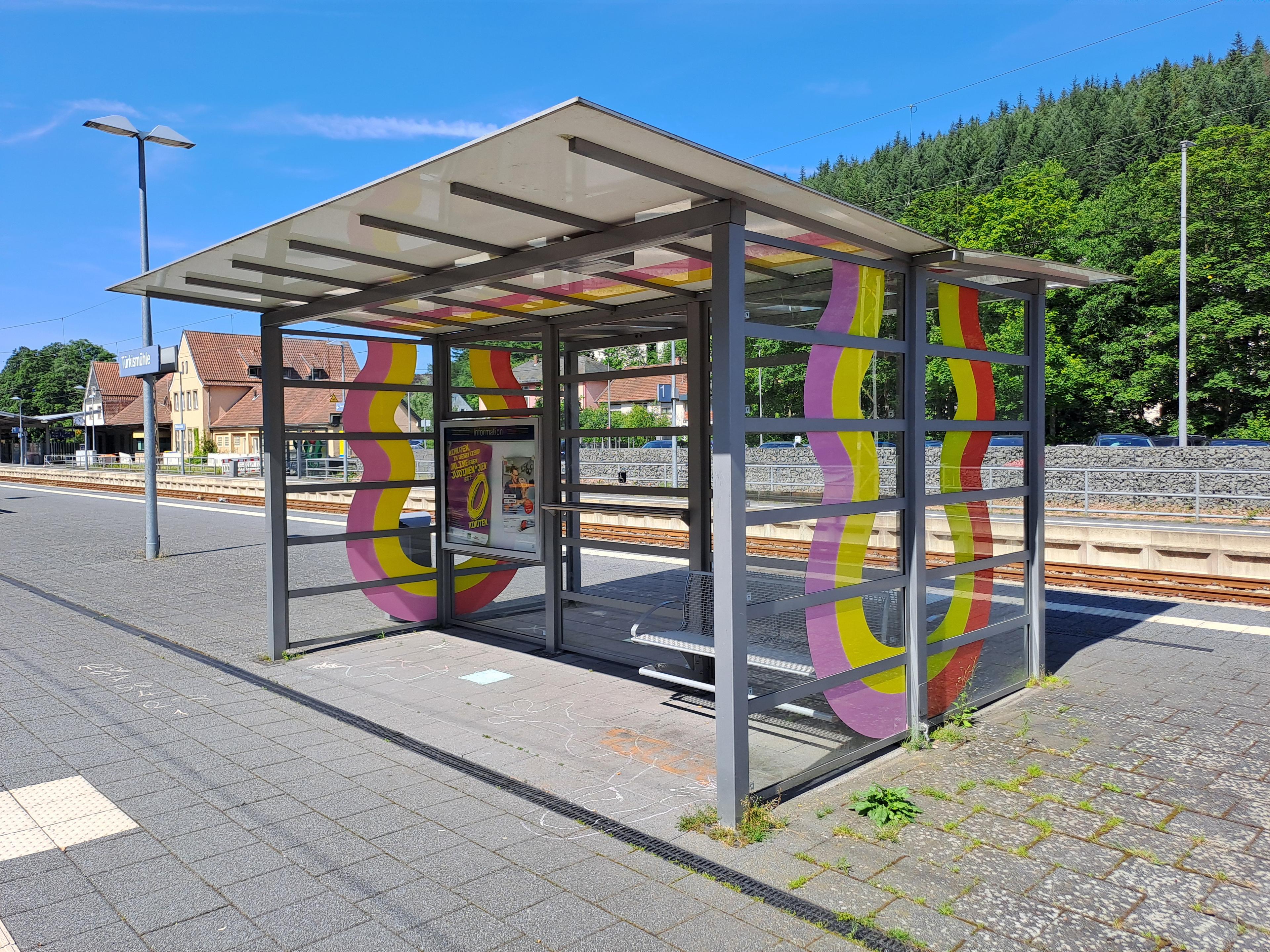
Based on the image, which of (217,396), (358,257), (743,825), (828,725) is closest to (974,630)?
(828,725)

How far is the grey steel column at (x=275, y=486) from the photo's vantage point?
6973 mm

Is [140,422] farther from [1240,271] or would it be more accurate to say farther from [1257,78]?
[1257,78]

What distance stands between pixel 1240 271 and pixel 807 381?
3947 centimetres

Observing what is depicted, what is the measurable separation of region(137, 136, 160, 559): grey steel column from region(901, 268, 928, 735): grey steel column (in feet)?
40.5

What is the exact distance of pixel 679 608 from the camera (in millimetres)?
6059

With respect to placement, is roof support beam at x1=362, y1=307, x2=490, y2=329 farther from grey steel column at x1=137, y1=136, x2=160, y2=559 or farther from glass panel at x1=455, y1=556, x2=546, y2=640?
grey steel column at x1=137, y1=136, x2=160, y2=559

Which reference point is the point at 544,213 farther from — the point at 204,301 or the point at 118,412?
the point at 118,412

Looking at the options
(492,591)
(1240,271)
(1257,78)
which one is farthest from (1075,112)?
(492,591)

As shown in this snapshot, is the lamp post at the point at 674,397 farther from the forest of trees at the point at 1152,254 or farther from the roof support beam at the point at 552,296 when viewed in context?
the forest of trees at the point at 1152,254

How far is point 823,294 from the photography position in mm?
4723

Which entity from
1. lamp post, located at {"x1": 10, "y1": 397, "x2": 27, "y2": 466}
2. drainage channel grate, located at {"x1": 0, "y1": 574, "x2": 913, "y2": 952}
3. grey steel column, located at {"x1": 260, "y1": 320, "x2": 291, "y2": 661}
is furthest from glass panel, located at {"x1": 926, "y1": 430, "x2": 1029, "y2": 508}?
lamp post, located at {"x1": 10, "y1": 397, "x2": 27, "y2": 466}

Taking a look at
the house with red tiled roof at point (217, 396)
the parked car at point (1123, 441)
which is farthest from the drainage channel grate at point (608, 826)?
the house with red tiled roof at point (217, 396)

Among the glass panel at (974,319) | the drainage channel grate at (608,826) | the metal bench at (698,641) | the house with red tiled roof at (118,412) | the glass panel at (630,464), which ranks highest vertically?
the house with red tiled roof at (118,412)

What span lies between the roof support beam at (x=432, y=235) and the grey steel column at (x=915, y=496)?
7.92 feet
